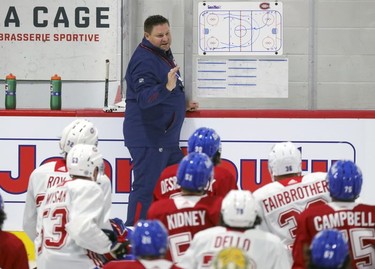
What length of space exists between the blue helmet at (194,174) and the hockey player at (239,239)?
0.44 meters

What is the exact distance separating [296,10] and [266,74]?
51cm

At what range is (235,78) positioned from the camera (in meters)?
7.75

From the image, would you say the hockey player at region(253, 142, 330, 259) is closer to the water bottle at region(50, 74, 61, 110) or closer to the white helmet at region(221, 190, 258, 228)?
the white helmet at region(221, 190, 258, 228)

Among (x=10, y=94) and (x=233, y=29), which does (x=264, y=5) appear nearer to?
(x=233, y=29)

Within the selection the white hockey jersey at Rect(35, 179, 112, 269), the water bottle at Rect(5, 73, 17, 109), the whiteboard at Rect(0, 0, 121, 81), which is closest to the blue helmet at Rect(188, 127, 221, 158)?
the white hockey jersey at Rect(35, 179, 112, 269)

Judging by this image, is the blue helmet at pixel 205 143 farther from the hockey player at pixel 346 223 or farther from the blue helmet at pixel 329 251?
the blue helmet at pixel 329 251

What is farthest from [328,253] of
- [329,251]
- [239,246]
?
[239,246]

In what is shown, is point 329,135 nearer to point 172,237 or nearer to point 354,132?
point 354,132

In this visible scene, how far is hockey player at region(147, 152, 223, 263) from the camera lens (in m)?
4.68

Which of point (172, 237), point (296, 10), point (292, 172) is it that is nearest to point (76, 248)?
point (172, 237)

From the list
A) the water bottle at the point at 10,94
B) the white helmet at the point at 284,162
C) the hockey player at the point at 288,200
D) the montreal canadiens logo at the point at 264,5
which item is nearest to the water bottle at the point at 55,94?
the water bottle at the point at 10,94

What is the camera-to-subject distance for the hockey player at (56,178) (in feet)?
17.7

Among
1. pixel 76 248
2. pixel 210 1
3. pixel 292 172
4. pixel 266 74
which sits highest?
pixel 210 1

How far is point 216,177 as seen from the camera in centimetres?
532
